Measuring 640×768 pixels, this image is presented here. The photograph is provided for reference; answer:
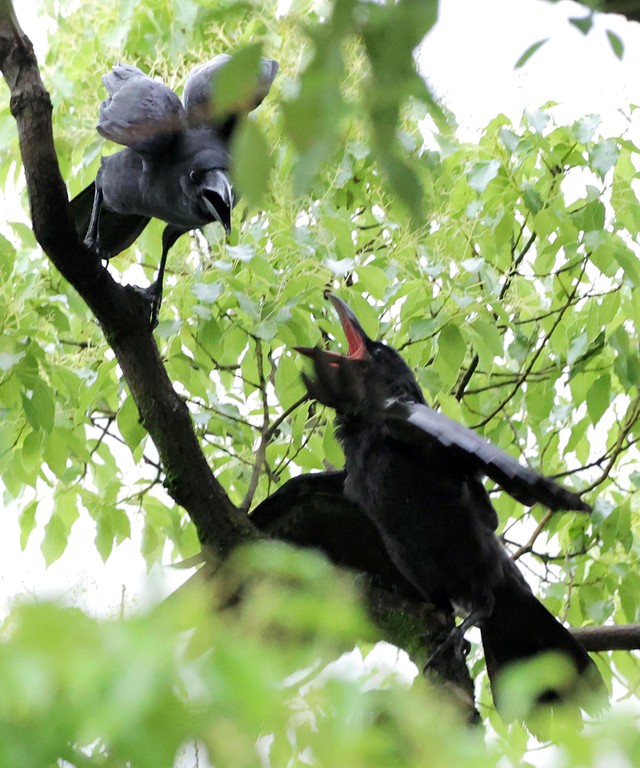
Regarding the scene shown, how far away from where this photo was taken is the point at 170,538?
430 cm

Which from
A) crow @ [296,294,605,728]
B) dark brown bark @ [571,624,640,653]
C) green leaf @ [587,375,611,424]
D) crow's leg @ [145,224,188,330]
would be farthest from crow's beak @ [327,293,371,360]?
dark brown bark @ [571,624,640,653]

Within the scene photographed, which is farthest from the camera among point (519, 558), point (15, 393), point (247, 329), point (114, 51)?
point (114, 51)

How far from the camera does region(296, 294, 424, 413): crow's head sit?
364cm

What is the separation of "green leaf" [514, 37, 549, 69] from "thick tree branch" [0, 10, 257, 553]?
190 centimetres

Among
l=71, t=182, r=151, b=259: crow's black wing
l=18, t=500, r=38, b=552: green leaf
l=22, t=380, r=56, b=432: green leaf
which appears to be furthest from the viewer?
l=71, t=182, r=151, b=259: crow's black wing

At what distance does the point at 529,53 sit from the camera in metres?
1.26

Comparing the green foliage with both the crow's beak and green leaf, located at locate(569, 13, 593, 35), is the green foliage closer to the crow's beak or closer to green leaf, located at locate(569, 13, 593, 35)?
the crow's beak

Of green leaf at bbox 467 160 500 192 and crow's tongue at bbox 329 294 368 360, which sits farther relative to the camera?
crow's tongue at bbox 329 294 368 360

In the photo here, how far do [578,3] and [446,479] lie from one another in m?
2.56

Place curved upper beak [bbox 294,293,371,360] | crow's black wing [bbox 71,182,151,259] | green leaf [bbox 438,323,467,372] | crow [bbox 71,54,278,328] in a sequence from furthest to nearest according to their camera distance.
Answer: crow's black wing [bbox 71,182,151,259], curved upper beak [bbox 294,293,371,360], crow [bbox 71,54,278,328], green leaf [bbox 438,323,467,372]

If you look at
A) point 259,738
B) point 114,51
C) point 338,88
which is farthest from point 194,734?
point 114,51

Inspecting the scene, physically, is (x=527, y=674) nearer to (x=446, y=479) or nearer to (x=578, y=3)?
(x=578, y=3)

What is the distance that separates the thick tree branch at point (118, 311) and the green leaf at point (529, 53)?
190 centimetres

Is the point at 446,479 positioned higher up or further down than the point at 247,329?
further down
